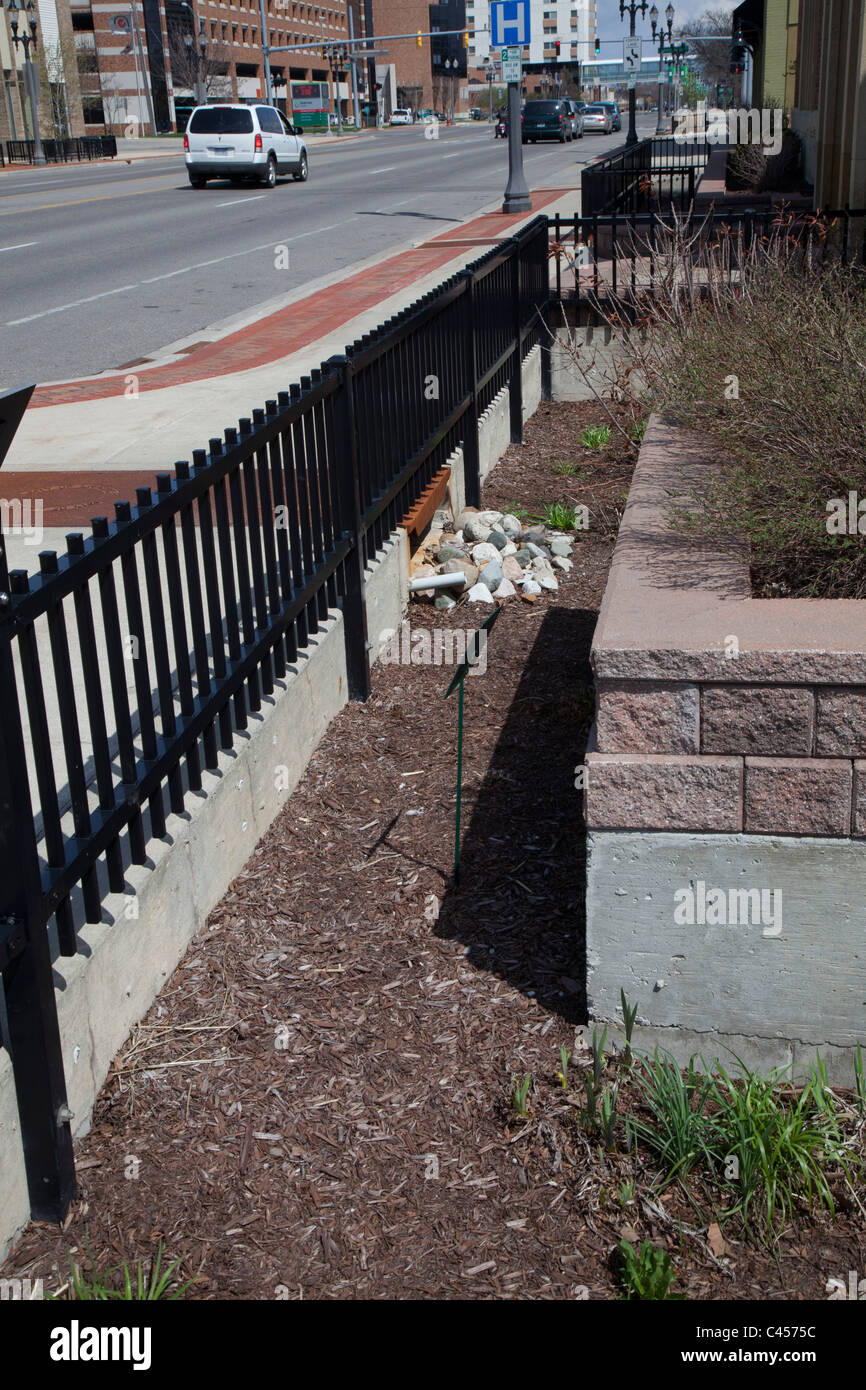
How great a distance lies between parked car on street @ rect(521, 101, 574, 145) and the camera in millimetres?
60344

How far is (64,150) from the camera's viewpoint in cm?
5341

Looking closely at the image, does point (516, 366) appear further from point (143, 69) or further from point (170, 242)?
point (143, 69)

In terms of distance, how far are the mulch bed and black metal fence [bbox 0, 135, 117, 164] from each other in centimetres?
5265

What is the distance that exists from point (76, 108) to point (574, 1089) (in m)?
75.8

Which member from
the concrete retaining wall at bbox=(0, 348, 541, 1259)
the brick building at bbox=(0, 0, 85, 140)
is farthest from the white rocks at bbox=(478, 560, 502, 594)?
the brick building at bbox=(0, 0, 85, 140)

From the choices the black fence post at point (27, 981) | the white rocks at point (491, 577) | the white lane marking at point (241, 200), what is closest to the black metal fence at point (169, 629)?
the black fence post at point (27, 981)

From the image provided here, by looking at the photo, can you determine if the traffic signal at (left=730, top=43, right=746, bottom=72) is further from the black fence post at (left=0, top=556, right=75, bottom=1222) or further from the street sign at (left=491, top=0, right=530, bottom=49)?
the black fence post at (left=0, top=556, right=75, bottom=1222)

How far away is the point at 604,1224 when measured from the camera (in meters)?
2.91

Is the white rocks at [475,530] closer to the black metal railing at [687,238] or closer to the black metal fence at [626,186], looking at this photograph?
the black metal railing at [687,238]

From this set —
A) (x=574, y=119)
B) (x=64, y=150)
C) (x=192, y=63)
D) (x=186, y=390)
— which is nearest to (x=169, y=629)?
(x=186, y=390)

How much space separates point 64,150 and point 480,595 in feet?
175

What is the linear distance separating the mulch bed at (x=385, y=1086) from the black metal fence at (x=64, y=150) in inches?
2073

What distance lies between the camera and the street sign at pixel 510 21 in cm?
2203

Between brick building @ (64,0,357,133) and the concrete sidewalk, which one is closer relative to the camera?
the concrete sidewalk
